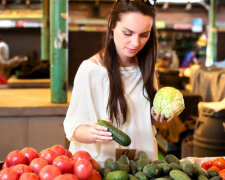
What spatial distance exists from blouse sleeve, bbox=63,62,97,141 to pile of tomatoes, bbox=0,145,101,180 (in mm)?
323

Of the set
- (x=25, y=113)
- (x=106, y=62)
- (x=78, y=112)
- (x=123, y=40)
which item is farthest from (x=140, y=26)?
(x=25, y=113)

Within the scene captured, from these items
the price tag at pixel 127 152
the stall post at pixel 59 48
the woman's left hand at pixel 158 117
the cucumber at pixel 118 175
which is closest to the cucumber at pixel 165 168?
the cucumber at pixel 118 175

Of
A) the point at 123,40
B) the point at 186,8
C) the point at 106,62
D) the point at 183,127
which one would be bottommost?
the point at 183,127

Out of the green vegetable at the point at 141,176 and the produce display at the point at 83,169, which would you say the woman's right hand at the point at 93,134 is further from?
the green vegetable at the point at 141,176

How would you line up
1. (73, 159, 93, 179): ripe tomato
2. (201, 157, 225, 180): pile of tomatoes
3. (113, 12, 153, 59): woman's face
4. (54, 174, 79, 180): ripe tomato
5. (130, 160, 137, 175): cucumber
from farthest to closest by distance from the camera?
1. (201, 157, 225, 180): pile of tomatoes
2. (113, 12, 153, 59): woman's face
3. (130, 160, 137, 175): cucumber
4. (73, 159, 93, 179): ripe tomato
5. (54, 174, 79, 180): ripe tomato

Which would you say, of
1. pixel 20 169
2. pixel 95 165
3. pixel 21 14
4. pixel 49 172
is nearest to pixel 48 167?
pixel 49 172

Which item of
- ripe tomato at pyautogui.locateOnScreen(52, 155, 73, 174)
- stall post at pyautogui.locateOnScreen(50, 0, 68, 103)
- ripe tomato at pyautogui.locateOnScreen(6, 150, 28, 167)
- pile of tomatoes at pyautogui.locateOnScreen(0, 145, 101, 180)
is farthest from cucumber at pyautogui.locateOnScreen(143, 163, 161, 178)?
stall post at pyautogui.locateOnScreen(50, 0, 68, 103)

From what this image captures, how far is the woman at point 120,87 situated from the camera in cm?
212

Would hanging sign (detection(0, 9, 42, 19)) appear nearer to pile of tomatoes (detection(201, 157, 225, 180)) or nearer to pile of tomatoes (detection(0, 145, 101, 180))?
pile of tomatoes (detection(201, 157, 225, 180))

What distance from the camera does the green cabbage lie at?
7.29 ft

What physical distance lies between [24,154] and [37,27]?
1548 centimetres

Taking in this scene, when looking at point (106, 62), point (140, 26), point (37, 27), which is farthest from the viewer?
point (37, 27)

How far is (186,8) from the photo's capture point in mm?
17469

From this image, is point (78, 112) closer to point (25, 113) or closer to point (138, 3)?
point (138, 3)
